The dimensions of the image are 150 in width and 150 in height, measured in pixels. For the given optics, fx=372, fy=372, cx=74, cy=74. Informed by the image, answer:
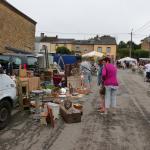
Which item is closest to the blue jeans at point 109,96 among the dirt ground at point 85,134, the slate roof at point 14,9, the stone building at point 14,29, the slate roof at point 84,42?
the dirt ground at point 85,134

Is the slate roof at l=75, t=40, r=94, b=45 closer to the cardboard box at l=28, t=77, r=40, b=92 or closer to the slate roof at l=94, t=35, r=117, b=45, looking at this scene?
the slate roof at l=94, t=35, r=117, b=45

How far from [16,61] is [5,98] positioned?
10670mm

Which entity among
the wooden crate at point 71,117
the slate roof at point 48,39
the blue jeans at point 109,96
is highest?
the slate roof at point 48,39

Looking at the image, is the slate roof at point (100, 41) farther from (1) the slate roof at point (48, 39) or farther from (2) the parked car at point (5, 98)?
(2) the parked car at point (5, 98)

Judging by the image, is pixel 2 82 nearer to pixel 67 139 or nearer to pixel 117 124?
pixel 67 139

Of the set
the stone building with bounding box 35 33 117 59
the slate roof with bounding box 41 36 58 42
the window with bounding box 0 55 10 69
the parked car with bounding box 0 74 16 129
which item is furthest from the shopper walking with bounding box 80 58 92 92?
the slate roof with bounding box 41 36 58 42

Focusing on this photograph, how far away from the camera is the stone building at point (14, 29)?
98.6 ft

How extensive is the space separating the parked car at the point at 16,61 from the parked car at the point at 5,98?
8554 millimetres

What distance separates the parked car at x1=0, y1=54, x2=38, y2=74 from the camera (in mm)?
19002

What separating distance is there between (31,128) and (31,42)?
106 ft

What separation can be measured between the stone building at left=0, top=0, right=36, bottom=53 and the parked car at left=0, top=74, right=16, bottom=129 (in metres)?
19.7

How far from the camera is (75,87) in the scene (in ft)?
61.3

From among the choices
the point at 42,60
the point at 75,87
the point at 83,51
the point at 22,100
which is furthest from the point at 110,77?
the point at 83,51

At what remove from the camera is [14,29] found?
33594mm
